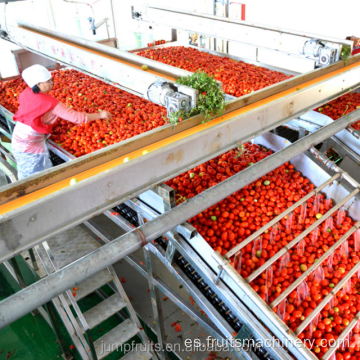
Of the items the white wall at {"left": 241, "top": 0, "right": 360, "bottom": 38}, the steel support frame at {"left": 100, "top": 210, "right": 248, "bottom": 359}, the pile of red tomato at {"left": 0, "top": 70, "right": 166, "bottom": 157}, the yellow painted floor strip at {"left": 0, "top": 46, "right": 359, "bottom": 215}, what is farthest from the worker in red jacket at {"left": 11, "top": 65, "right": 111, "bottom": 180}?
the white wall at {"left": 241, "top": 0, "right": 360, "bottom": 38}

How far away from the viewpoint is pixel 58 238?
3.81m

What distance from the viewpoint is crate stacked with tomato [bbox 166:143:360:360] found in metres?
2.42

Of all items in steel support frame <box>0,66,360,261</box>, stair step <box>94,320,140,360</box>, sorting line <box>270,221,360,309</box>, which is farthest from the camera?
stair step <box>94,320,140,360</box>

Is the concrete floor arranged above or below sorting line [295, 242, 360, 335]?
below

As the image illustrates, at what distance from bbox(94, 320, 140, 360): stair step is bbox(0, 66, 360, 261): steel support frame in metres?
1.97

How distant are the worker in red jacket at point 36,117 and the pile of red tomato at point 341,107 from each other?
2.73 m

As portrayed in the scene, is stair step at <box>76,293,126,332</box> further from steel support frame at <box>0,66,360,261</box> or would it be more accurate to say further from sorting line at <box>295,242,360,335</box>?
steel support frame at <box>0,66,360,261</box>

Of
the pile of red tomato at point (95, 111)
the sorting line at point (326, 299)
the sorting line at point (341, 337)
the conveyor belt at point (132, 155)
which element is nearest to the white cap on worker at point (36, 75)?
the pile of red tomato at point (95, 111)

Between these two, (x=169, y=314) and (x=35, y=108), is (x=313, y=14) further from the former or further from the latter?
(x=169, y=314)

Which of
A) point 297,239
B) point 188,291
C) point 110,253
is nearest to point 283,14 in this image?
point 297,239

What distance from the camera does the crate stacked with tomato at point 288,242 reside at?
2416 millimetres

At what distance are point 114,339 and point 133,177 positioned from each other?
217 centimetres

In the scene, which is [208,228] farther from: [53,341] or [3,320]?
[53,341]

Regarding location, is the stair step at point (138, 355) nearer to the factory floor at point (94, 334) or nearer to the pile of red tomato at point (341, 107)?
the factory floor at point (94, 334)
